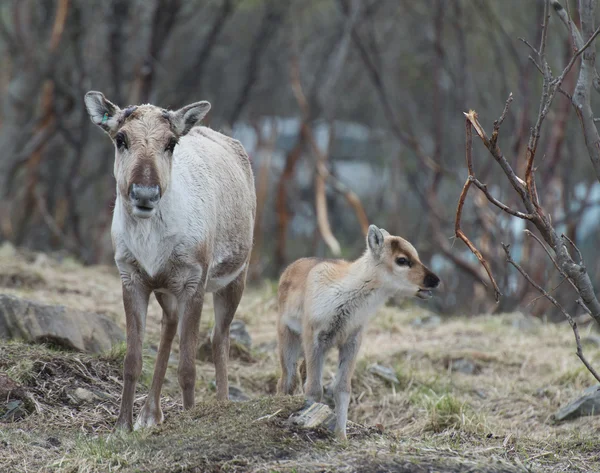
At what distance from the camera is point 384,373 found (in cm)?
966

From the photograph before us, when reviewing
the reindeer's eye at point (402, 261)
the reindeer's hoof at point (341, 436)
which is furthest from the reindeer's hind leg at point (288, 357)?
the reindeer's hoof at point (341, 436)

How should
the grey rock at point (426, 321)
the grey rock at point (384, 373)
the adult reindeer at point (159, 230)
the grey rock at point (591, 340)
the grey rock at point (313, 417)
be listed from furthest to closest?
the grey rock at point (426, 321) → the grey rock at point (591, 340) → the grey rock at point (384, 373) → the adult reindeer at point (159, 230) → the grey rock at point (313, 417)

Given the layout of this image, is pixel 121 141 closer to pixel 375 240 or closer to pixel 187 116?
pixel 187 116

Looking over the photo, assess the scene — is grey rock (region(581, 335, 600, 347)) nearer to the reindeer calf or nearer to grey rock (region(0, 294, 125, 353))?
the reindeer calf

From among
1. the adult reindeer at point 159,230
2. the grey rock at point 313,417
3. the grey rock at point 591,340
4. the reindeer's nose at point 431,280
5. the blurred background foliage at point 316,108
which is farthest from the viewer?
the blurred background foliage at point 316,108

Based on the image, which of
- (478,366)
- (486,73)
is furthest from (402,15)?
(478,366)

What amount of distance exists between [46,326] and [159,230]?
205 cm

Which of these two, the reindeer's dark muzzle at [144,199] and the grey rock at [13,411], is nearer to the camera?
the reindeer's dark muzzle at [144,199]

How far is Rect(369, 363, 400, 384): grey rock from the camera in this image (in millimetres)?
9602

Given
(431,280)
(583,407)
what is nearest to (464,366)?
(583,407)

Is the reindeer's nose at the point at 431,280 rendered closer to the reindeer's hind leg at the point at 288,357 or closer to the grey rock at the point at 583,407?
the reindeer's hind leg at the point at 288,357

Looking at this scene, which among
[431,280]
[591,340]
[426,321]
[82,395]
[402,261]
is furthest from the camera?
[426,321]

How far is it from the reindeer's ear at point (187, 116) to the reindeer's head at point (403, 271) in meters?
1.90

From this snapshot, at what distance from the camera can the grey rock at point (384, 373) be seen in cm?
960
